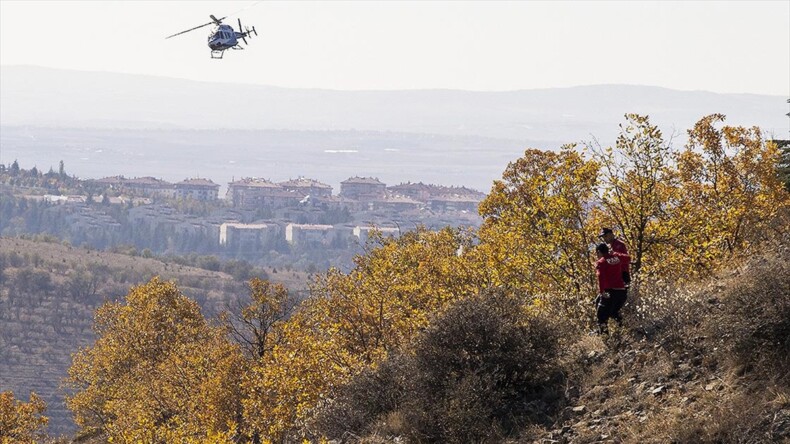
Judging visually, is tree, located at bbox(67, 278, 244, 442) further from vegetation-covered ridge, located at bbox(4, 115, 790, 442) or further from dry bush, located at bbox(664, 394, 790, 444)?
dry bush, located at bbox(664, 394, 790, 444)

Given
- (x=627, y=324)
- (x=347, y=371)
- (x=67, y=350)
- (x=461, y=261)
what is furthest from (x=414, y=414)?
(x=67, y=350)

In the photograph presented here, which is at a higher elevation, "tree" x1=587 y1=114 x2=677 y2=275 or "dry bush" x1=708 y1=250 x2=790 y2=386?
"tree" x1=587 y1=114 x2=677 y2=275

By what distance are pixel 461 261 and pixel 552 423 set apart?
12.8 meters

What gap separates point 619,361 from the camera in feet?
54.2

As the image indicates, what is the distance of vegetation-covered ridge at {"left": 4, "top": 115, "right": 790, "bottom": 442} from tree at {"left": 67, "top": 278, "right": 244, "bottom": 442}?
0.53 m

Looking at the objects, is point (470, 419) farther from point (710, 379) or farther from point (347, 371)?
point (347, 371)

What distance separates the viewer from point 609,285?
677 inches

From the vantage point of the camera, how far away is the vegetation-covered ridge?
1446 cm

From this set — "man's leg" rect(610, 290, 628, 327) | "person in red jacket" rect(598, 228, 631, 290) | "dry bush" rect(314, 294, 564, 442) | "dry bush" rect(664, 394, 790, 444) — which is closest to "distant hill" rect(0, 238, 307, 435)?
"dry bush" rect(314, 294, 564, 442)

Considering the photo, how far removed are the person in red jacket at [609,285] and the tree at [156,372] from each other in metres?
17.6

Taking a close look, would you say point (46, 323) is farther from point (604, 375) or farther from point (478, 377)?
point (604, 375)

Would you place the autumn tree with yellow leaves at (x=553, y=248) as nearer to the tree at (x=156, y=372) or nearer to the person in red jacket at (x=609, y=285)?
the person in red jacket at (x=609, y=285)

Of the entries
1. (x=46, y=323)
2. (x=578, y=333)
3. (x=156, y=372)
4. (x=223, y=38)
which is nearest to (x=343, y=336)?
(x=578, y=333)

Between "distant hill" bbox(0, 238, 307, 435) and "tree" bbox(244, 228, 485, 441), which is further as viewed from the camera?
"distant hill" bbox(0, 238, 307, 435)
